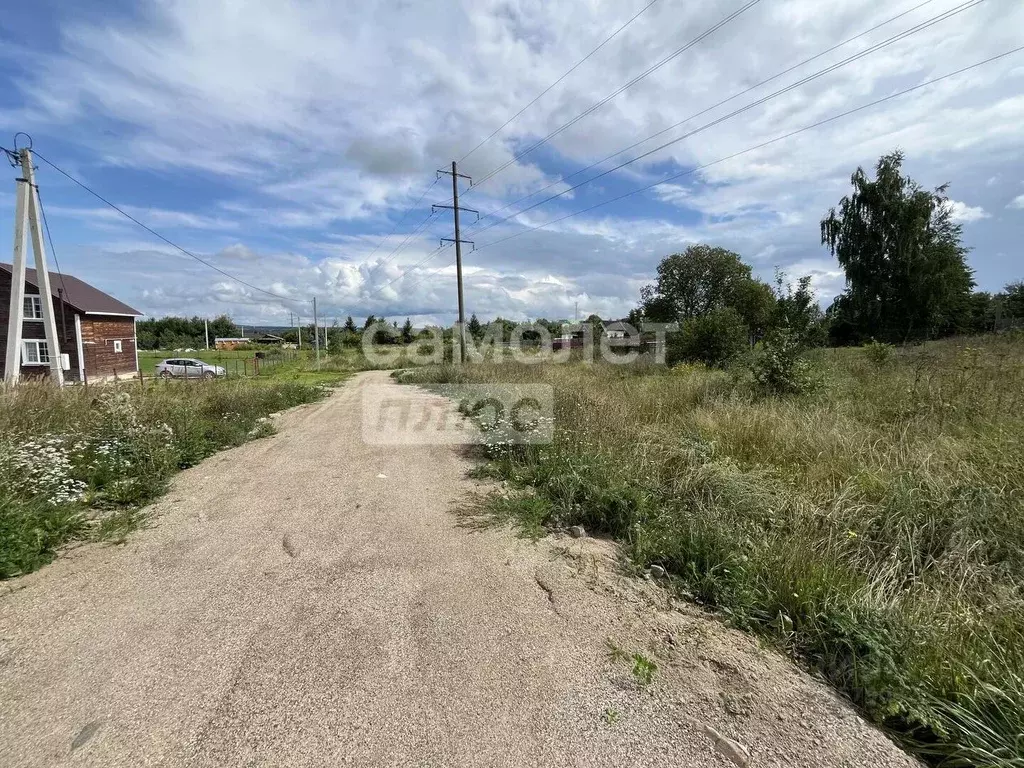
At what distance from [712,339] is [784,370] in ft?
30.3

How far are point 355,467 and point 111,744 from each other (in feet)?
13.7

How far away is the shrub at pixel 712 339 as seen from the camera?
16.7m

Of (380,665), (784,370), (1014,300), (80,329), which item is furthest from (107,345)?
(1014,300)

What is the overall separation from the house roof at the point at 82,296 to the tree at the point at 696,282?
41407 millimetres

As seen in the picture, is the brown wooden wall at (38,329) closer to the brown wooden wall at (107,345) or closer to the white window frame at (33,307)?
the white window frame at (33,307)

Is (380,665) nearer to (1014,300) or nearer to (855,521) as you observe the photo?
(855,521)

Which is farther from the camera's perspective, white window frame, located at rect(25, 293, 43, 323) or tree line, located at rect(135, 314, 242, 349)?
tree line, located at rect(135, 314, 242, 349)

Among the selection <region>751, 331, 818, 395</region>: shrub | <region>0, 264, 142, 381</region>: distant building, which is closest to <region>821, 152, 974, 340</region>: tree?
<region>751, 331, 818, 395</region>: shrub

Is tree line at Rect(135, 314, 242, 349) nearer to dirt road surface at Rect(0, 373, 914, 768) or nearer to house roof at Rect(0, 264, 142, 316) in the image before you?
house roof at Rect(0, 264, 142, 316)

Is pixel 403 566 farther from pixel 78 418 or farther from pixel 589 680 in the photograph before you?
pixel 78 418

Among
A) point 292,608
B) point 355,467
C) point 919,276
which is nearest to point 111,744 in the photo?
point 292,608

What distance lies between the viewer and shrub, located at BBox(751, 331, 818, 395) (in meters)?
8.10

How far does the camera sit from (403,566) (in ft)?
10.9

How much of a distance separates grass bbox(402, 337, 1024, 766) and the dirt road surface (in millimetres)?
284
